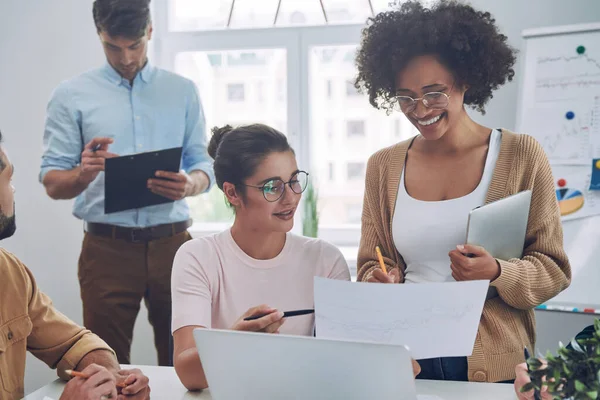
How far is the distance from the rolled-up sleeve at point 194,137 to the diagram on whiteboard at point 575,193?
1369mm

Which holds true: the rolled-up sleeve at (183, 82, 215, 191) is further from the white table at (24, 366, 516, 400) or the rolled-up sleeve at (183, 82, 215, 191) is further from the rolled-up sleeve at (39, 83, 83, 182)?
the white table at (24, 366, 516, 400)

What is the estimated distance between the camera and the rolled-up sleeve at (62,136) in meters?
2.38

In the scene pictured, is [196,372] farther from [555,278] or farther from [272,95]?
[272,95]

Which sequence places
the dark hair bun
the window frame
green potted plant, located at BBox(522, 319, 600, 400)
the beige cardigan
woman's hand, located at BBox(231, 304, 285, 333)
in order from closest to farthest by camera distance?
1. green potted plant, located at BBox(522, 319, 600, 400)
2. woman's hand, located at BBox(231, 304, 285, 333)
3. the beige cardigan
4. the dark hair bun
5. the window frame

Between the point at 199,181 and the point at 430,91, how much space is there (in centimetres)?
111

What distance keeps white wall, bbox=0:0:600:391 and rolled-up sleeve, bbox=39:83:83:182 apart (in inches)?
28.8

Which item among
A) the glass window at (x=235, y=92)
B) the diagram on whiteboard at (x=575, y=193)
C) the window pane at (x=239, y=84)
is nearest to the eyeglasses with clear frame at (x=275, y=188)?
the diagram on whiteboard at (x=575, y=193)

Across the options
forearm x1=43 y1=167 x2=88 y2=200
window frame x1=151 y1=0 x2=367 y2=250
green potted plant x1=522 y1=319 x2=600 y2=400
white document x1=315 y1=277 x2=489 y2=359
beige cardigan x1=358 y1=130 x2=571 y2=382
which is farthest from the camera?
window frame x1=151 y1=0 x2=367 y2=250

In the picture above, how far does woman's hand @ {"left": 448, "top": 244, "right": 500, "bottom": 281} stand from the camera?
1.38 metres

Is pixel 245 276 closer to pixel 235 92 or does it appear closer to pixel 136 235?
pixel 136 235

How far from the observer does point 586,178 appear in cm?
250

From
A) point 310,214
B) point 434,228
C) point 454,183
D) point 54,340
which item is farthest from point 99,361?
point 310,214

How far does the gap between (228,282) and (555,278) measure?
78 cm

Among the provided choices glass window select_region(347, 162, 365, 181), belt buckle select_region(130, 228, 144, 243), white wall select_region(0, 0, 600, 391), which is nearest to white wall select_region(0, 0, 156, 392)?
white wall select_region(0, 0, 600, 391)
